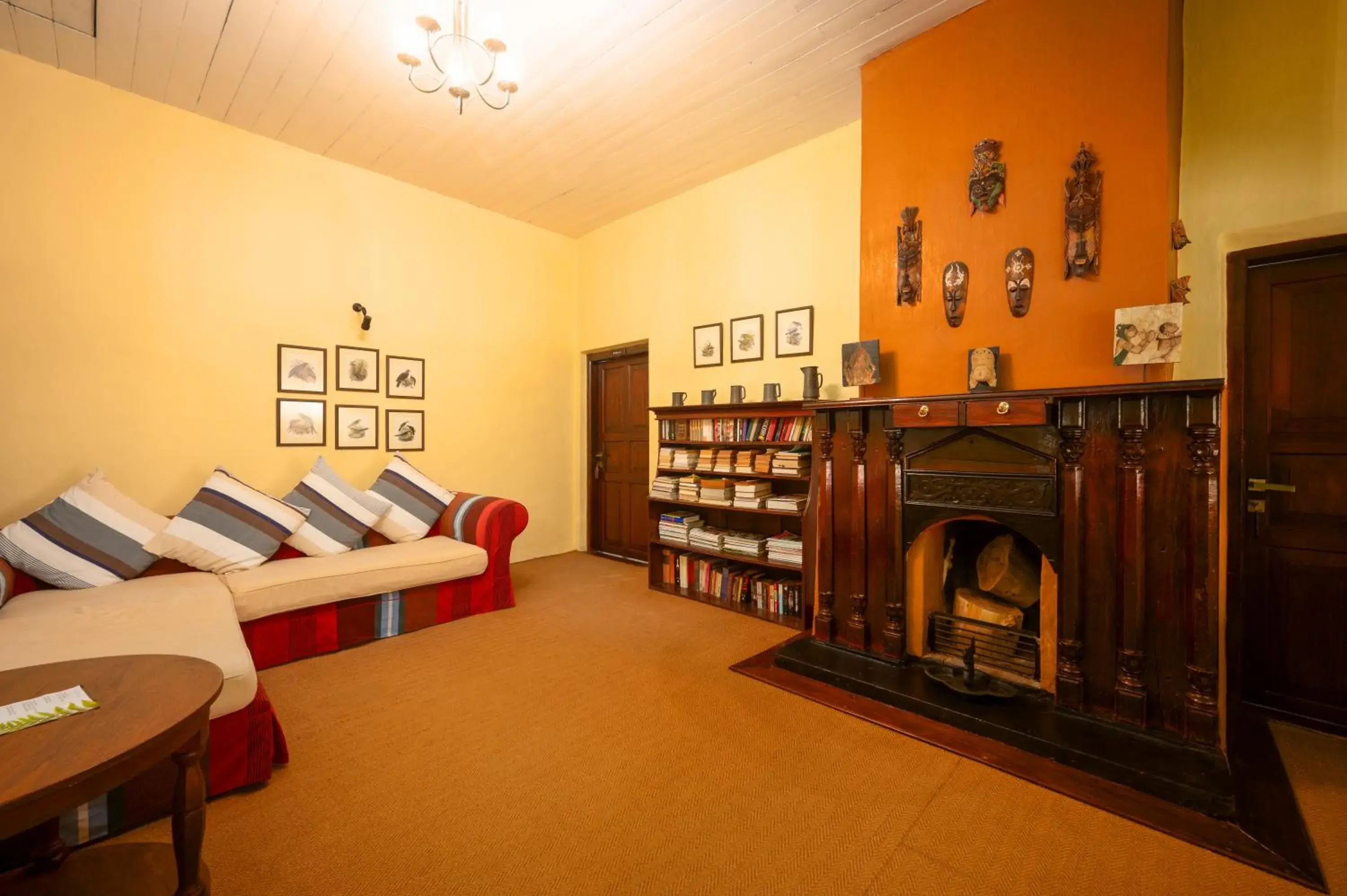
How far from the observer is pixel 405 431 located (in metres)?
4.71

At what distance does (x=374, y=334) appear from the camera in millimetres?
4539

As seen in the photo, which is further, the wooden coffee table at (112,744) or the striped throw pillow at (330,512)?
the striped throw pillow at (330,512)

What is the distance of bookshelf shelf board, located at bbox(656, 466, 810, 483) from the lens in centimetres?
387

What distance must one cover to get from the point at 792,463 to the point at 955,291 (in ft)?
4.92

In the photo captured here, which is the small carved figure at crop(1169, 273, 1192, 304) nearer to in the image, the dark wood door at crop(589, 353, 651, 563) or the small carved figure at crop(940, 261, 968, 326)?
the small carved figure at crop(940, 261, 968, 326)

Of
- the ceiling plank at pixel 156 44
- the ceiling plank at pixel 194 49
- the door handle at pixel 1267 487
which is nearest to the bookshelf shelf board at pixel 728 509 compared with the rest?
the door handle at pixel 1267 487

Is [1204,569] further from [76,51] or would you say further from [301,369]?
[76,51]

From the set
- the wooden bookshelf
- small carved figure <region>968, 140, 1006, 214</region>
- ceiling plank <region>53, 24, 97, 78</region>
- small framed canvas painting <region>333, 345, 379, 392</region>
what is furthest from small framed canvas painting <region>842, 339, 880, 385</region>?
ceiling plank <region>53, 24, 97, 78</region>

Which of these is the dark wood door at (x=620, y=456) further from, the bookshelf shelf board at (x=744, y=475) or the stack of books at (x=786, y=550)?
the stack of books at (x=786, y=550)

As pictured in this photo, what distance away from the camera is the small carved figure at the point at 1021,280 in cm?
262

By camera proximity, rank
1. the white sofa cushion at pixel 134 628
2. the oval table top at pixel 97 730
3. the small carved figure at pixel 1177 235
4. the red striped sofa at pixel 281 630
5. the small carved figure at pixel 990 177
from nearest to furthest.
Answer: the oval table top at pixel 97 730
the red striped sofa at pixel 281 630
the white sofa cushion at pixel 134 628
the small carved figure at pixel 1177 235
the small carved figure at pixel 990 177

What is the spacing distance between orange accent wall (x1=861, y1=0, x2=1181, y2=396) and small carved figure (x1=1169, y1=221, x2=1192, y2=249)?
0.12 feet

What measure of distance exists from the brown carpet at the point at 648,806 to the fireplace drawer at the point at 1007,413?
1.39 meters

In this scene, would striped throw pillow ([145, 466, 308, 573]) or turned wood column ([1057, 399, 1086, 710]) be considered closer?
turned wood column ([1057, 399, 1086, 710])
